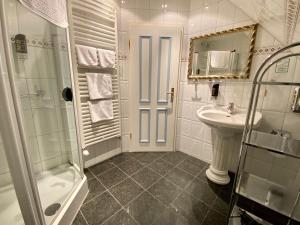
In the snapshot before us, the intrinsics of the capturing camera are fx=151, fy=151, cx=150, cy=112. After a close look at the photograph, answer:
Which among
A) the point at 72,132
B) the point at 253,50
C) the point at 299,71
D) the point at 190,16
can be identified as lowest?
the point at 72,132

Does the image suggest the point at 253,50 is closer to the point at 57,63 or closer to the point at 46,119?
the point at 57,63

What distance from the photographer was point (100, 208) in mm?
1409

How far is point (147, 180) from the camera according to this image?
179 cm

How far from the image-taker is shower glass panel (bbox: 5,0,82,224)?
1359 mm

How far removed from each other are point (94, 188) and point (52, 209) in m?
0.49

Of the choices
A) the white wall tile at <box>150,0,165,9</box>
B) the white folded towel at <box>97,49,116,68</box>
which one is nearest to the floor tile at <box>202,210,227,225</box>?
the white folded towel at <box>97,49,116,68</box>

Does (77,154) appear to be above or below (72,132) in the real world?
below

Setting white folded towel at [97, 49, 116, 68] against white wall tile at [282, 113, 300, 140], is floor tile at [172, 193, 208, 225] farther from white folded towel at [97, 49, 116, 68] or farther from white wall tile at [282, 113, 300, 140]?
white folded towel at [97, 49, 116, 68]

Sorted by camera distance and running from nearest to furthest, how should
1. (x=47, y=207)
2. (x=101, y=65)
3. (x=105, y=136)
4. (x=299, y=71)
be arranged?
(x=47, y=207) → (x=299, y=71) → (x=101, y=65) → (x=105, y=136)

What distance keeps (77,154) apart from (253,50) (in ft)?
7.05

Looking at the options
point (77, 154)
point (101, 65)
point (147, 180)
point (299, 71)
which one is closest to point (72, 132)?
point (77, 154)

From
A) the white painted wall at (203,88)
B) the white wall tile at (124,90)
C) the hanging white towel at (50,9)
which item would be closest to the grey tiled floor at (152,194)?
the white painted wall at (203,88)

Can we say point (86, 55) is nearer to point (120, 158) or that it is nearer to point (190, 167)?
point (120, 158)

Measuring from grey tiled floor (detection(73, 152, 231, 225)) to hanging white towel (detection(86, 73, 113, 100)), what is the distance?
97cm
